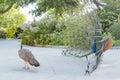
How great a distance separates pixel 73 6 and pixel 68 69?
2513mm

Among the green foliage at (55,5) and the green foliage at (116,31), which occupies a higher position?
the green foliage at (55,5)

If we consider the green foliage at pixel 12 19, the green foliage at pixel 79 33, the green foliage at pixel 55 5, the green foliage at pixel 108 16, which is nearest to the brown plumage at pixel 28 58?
the green foliage at pixel 55 5

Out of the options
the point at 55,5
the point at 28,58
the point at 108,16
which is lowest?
the point at 28,58

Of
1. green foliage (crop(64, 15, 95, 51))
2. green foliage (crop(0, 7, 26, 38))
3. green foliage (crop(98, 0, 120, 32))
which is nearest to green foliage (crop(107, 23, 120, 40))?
green foliage (crop(98, 0, 120, 32))

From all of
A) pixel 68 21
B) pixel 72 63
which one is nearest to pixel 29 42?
pixel 68 21

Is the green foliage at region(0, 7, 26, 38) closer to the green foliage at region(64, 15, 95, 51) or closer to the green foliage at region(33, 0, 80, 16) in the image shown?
the green foliage at region(64, 15, 95, 51)

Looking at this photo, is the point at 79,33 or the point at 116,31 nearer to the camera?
the point at 79,33

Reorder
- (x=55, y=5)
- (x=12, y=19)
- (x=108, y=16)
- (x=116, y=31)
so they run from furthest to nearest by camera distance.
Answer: (x=12, y=19)
(x=108, y=16)
(x=116, y=31)
(x=55, y=5)

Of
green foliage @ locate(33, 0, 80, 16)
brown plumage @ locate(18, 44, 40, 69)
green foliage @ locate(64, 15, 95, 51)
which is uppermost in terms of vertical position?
green foliage @ locate(33, 0, 80, 16)

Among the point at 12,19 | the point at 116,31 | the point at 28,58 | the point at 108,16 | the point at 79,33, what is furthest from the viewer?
the point at 12,19

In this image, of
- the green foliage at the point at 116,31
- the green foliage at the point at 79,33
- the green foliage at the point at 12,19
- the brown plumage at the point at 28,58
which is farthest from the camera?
the green foliage at the point at 12,19

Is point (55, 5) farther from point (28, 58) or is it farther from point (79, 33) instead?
point (79, 33)

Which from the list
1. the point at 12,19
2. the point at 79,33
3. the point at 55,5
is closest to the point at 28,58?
the point at 55,5

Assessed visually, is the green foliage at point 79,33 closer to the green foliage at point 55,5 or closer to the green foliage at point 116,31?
the green foliage at point 55,5
